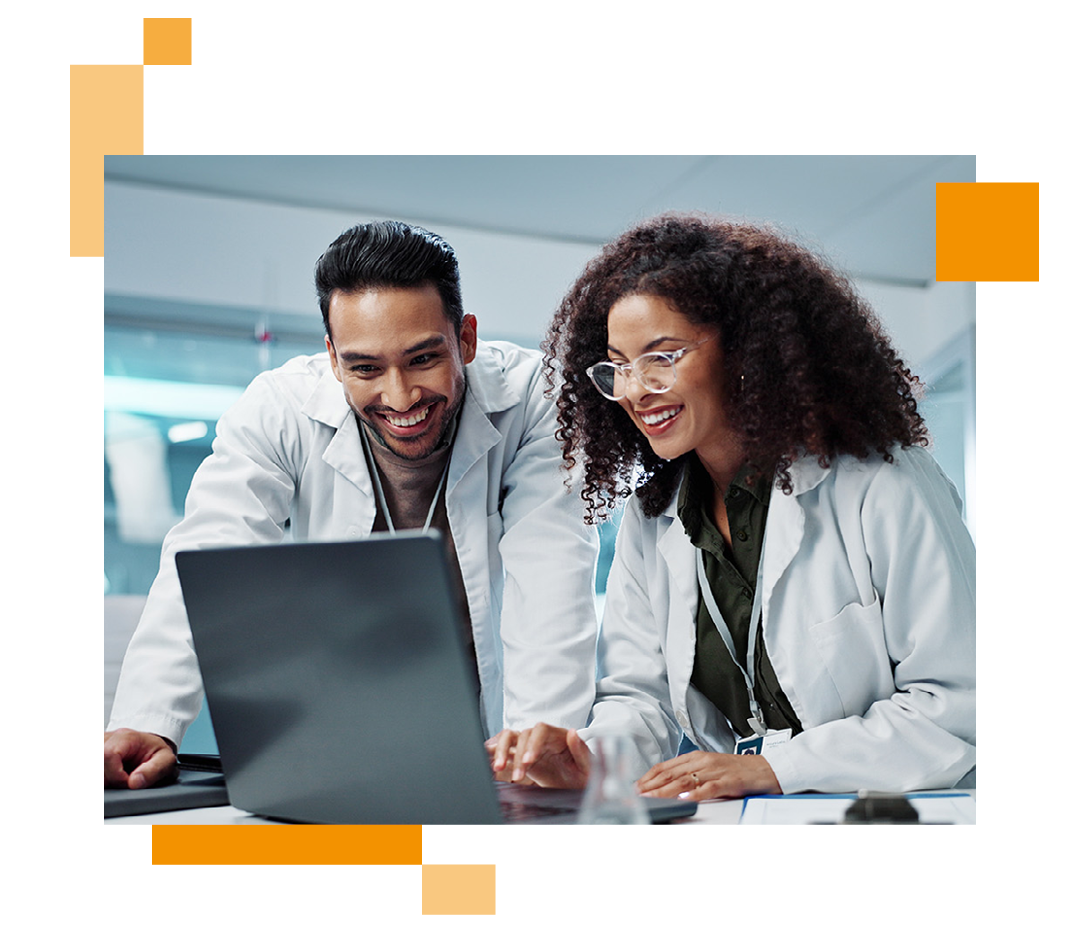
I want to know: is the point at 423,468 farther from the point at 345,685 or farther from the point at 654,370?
the point at 345,685

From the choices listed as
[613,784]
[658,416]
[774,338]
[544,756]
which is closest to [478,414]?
[658,416]

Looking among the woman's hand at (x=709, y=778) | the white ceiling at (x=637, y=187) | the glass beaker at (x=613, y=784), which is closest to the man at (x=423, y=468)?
the white ceiling at (x=637, y=187)

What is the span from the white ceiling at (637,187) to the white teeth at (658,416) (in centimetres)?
36

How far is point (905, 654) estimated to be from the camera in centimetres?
145

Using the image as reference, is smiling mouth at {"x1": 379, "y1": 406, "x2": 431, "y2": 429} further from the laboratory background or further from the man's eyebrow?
the laboratory background

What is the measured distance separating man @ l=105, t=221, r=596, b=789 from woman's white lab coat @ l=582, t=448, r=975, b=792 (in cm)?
17

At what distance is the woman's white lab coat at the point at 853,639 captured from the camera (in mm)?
1378

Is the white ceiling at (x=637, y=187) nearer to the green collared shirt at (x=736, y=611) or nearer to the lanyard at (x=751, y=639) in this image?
the green collared shirt at (x=736, y=611)
